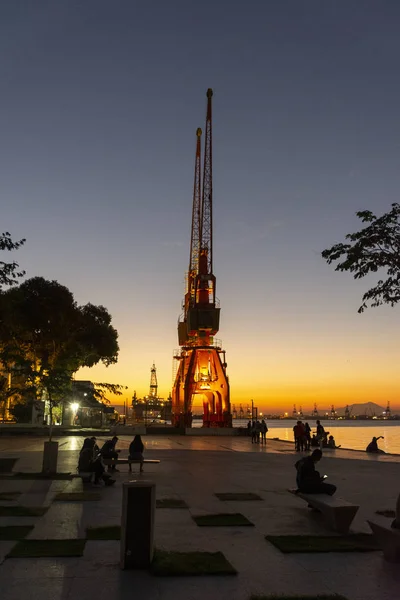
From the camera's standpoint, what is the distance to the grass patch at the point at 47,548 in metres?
7.31

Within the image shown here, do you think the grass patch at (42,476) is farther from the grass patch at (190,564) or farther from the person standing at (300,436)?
the person standing at (300,436)

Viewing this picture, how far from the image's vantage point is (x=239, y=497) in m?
12.9

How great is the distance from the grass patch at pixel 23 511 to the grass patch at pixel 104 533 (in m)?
1.72

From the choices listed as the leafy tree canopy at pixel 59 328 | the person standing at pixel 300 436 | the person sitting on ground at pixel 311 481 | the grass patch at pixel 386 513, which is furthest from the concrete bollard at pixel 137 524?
the leafy tree canopy at pixel 59 328

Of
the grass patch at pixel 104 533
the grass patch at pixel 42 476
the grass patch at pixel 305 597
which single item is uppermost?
the grass patch at pixel 42 476

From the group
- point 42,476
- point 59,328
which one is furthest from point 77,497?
point 59,328

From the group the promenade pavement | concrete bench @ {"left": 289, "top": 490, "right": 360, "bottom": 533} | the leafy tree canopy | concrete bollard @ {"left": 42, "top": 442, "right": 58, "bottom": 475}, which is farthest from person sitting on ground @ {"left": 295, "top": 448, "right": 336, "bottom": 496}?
the leafy tree canopy

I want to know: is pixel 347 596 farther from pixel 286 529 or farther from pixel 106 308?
pixel 106 308

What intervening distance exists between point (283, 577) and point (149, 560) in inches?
67.4

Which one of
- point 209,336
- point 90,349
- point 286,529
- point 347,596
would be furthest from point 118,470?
point 209,336

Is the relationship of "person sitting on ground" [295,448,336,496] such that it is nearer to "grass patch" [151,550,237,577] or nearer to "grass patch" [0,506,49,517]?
"grass patch" [151,550,237,577]

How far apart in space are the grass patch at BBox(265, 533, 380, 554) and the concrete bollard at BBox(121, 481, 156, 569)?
2251mm

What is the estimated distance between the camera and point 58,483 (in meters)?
14.7

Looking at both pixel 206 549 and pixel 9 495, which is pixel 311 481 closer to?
pixel 206 549
